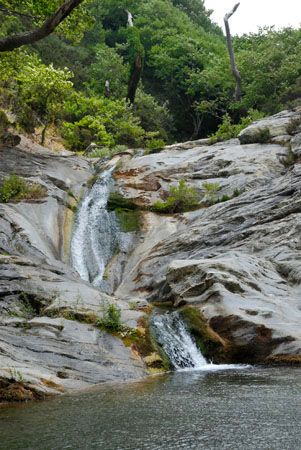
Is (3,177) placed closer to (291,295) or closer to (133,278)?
(133,278)

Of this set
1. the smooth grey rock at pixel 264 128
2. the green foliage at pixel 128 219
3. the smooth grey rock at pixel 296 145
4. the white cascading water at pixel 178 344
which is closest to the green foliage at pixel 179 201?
the green foliage at pixel 128 219

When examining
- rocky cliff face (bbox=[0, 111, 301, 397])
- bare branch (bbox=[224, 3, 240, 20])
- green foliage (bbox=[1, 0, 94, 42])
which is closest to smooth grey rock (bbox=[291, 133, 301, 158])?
rocky cliff face (bbox=[0, 111, 301, 397])

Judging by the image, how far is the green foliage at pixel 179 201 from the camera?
19328 mm

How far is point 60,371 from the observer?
7758 mm

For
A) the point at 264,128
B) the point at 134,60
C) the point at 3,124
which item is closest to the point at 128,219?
the point at 3,124

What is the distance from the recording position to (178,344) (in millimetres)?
10281

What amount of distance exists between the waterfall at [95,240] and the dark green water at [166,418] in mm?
8669

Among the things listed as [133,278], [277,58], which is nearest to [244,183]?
[133,278]

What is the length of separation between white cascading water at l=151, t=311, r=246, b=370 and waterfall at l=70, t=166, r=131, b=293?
4.65 meters

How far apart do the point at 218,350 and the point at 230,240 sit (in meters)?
5.20

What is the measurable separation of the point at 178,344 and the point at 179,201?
9.93 meters

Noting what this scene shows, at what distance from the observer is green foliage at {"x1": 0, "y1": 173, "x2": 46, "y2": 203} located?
17844 millimetres

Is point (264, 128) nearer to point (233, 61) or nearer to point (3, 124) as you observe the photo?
point (3, 124)

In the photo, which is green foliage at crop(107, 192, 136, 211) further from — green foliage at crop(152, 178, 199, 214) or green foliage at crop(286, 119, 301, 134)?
green foliage at crop(286, 119, 301, 134)
